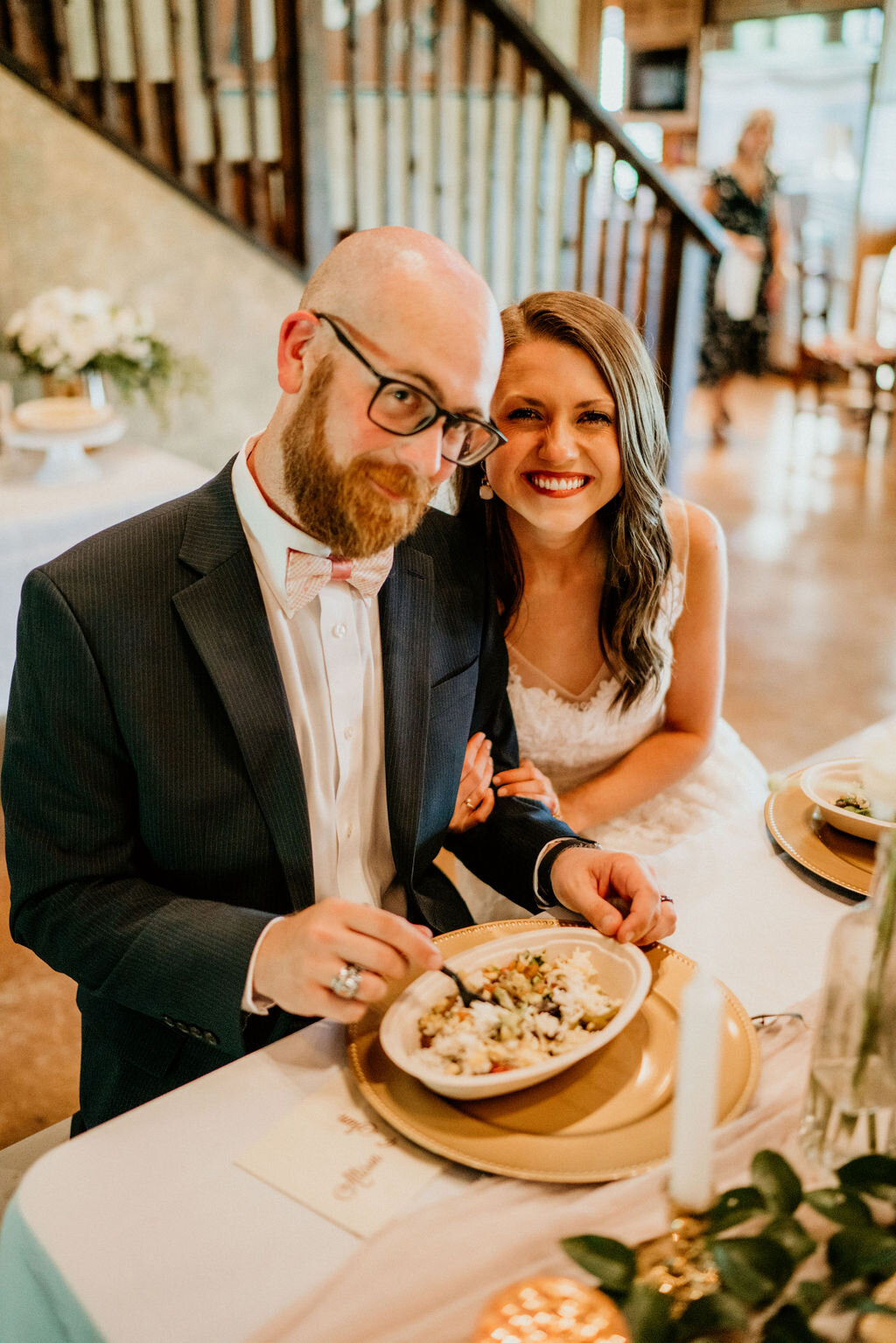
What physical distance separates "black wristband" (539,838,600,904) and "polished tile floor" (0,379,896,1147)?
1.30 meters

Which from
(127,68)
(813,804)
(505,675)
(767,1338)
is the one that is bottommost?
(813,804)

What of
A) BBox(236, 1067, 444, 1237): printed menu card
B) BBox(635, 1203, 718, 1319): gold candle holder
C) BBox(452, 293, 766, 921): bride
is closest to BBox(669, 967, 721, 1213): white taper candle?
BBox(635, 1203, 718, 1319): gold candle holder

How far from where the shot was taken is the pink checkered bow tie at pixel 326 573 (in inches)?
48.6

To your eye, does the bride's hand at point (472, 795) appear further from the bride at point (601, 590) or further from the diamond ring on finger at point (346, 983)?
the diamond ring on finger at point (346, 983)

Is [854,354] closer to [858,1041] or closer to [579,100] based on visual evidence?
[579,100]

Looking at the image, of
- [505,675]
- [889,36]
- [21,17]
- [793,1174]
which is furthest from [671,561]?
[889,36]

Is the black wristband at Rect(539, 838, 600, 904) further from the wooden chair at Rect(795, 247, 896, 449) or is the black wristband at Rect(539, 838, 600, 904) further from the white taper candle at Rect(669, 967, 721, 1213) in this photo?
the wooden chair at Rect(795, 247, 896, 449)

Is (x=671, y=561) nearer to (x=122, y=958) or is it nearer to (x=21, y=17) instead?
(x=122, y=958)

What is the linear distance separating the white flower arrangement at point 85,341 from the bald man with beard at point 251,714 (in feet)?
7.34

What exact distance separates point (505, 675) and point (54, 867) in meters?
0.71

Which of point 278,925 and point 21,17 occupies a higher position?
point 21,17

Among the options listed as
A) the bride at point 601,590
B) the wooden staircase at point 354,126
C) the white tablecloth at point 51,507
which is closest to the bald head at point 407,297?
the bride at point 601,590

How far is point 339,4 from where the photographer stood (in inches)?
214

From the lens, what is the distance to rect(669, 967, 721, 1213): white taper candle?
600mm
